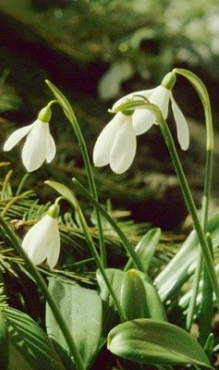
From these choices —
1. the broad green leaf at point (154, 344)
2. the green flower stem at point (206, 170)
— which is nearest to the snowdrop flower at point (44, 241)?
the broad green leaf at point (154, 344)

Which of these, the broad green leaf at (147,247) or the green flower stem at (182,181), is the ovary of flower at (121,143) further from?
the broad green leaf at (147,247)

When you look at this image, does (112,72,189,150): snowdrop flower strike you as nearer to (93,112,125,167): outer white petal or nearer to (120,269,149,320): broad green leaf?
(93,112,125,167): outer white petal

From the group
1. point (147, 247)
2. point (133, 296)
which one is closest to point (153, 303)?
point (133, 296)

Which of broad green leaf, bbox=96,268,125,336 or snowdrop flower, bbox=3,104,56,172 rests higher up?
snowdrop flower, bbox=3,104,56,172

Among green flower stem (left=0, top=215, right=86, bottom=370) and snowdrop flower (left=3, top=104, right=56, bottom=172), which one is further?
snowdrop flower (left=3, top=104, right=56, bottom=172)

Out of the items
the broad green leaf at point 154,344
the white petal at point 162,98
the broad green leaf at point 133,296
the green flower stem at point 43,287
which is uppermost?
the white petal at point 162,98

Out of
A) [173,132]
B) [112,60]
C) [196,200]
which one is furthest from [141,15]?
[196,200]

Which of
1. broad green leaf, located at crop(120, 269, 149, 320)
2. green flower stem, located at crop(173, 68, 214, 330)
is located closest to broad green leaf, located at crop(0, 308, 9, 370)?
broad green leaf, located at crop(120, 269, 149, 320)
